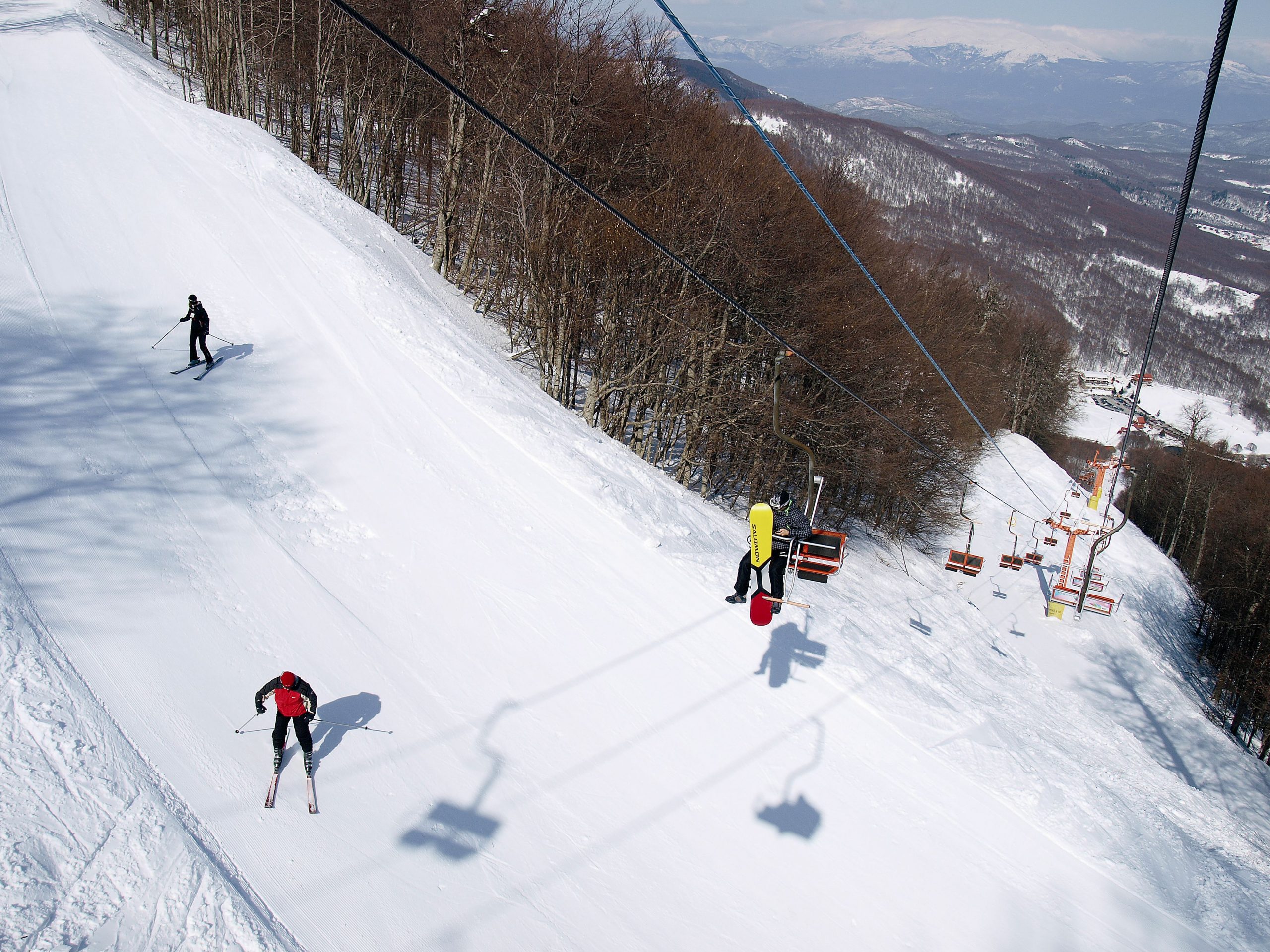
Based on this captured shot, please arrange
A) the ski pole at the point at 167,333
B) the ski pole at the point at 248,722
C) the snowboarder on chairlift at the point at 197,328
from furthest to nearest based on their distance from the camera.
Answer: the ski pole at the point at 167,333 → the snowboarder on chairlift at the point at 197,328 → the ski pole at the point at 248,722

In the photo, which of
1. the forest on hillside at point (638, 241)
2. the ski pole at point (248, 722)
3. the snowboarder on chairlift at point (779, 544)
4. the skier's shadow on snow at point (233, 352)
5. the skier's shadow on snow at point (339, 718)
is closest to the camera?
the ski pole at point (248, 722)

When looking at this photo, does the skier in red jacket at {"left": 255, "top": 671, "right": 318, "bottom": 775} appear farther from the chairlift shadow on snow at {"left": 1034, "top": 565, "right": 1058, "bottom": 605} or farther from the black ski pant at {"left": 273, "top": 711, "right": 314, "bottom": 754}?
the chairlift shadow on snow at {"left": 1034, "top": 565, "right": 1058, "bottom": 605}

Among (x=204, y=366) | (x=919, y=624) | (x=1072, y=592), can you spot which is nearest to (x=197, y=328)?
(x=204, y=366)

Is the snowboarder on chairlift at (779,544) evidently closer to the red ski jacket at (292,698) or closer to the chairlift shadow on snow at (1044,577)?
the red ski jacket at (292,698)

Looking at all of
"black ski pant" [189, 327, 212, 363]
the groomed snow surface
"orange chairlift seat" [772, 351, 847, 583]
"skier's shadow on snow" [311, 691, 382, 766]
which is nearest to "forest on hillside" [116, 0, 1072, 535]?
the groomed snow surface

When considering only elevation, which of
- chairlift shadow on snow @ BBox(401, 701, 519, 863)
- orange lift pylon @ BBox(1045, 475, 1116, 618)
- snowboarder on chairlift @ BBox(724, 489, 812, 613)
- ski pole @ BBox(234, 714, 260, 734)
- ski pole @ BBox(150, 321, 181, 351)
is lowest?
orange lift pylon @ BBox(1045, 475, 1116, 618)

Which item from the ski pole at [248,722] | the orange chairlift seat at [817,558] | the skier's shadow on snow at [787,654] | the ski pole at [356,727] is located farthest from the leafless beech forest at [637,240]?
the ski pole at [248,722]
